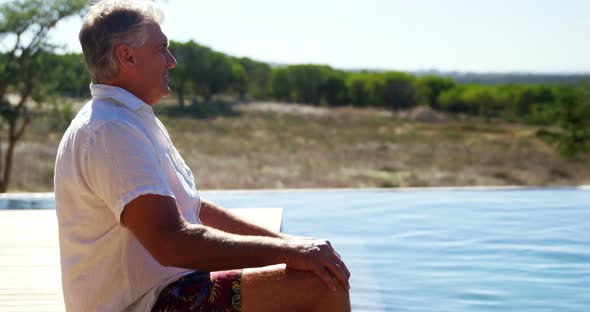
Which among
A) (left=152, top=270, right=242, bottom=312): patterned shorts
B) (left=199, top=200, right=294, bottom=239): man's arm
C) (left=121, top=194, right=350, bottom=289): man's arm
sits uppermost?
(left=121, top=194, right=350, bottom=289): man's arm

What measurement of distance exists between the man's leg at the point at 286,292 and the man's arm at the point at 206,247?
0.02 m

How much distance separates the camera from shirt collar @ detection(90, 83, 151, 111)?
52.9 inches

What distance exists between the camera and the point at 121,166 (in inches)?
49.4

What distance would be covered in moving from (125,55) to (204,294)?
1.42 ft

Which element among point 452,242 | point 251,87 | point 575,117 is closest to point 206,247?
point 452,242

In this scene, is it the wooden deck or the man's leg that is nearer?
the man's leg

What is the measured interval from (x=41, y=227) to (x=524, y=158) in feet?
47.8

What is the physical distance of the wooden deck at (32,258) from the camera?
221 centimetres

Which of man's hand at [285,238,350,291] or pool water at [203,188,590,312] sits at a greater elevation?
man's hand at [285,238,350,291]

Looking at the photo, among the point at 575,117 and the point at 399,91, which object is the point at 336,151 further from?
the point at 399,91

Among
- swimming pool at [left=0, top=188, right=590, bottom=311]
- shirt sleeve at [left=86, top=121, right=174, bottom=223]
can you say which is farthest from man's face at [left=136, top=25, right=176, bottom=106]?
swimming pool at [left=0, top=188, right=590, bottom=311]

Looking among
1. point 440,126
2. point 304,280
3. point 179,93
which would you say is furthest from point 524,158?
point 304,280

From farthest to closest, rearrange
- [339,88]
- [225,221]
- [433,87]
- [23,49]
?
1. [433,87]
2. [339,88]
3. [23,49]
4. [225,221]

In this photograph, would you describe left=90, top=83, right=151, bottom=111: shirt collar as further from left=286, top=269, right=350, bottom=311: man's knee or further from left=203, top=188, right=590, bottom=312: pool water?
left=203, top=188, right=590, bottom=312: pool water
